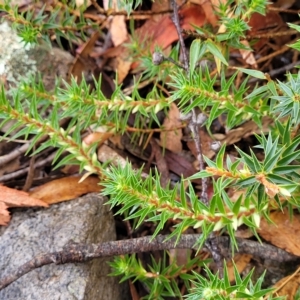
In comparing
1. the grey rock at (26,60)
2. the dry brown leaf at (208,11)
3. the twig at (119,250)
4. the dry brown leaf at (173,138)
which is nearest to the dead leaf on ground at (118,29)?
the grey rock at (26,60)

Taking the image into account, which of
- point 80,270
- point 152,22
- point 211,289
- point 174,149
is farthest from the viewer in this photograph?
point 152,22

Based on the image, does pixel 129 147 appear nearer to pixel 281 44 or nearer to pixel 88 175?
pixel 88 175

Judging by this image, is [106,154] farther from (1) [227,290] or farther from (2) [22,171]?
(1) [227,290]

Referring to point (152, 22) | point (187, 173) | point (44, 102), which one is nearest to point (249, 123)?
point (187, 173)

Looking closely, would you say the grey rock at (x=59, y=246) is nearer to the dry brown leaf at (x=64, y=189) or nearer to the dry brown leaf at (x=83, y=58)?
the dry brown leaf at (x=64, y=189)

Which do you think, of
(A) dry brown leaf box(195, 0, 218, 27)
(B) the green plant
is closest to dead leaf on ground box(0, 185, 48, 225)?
(B) the green plant

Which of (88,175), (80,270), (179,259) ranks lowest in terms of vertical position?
(179,259)
